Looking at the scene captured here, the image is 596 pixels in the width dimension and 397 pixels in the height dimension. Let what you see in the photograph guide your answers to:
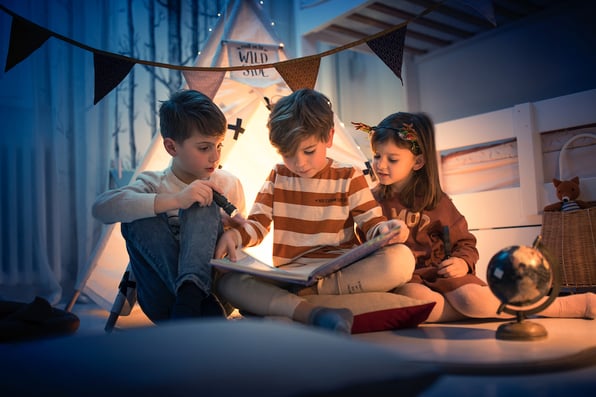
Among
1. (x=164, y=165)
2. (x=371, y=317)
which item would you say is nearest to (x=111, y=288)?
(x=164, y=165)

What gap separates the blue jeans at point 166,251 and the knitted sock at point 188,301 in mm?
25

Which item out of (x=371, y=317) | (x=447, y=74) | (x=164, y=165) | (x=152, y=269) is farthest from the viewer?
(x=447, y=74)

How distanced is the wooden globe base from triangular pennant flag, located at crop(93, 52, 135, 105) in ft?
4.00

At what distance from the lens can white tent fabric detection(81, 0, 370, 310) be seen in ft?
6.14

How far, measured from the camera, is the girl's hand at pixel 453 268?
1.32 meters

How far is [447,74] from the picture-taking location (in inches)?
106

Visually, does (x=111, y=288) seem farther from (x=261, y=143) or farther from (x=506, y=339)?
(x=506, y=339)

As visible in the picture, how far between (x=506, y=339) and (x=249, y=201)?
1.23m

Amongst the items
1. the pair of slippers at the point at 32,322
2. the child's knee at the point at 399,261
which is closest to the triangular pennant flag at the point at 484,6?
the child's knee at the point at 399,261

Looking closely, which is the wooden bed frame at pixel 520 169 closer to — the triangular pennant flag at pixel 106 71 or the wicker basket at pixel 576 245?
the wicker basket at pixel 576 245

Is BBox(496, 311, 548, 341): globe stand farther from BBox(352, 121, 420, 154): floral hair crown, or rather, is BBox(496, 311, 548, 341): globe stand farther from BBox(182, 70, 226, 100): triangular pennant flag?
BBox(182, 70, 226, 100): triangular pennant flag

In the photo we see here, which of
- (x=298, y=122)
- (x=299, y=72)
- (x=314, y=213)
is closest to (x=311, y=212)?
(x=314, y=213)

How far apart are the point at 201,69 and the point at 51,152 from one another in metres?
1.06

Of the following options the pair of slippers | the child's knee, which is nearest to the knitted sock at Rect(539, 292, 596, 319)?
the child's knee
